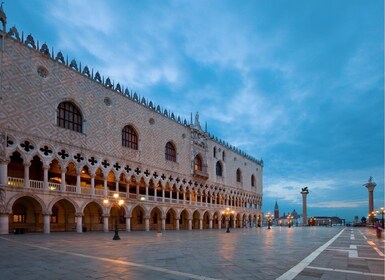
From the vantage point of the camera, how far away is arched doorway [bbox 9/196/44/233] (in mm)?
26978

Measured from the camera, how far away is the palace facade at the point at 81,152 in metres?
25.1

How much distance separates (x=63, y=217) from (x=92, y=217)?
3343 mm

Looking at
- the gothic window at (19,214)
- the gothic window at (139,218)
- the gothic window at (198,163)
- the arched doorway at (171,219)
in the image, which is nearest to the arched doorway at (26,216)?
the gothic window at (19,214)

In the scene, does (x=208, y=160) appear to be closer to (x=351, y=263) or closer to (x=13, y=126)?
(x=13, y=126)

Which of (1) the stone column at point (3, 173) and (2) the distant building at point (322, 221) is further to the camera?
(2) the distant building at point (322, 221)

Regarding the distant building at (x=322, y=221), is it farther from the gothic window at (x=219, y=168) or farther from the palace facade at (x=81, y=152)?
the palace facade at (x=81, y=152)

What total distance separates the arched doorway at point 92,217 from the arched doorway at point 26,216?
599cm

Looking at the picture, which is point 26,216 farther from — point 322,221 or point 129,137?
point 322,221

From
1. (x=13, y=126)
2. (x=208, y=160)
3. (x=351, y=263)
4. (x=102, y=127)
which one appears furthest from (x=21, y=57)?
(x=208, y=160)

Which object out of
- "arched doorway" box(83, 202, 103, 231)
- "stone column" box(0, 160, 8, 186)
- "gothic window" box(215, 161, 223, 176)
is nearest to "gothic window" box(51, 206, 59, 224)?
"arched doorway" box(83, 202, 103, 231)

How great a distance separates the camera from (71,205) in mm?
29609

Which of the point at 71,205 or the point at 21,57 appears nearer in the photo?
the point at 21,57

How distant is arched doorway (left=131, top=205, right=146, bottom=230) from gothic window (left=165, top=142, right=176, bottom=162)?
7652 millimetres

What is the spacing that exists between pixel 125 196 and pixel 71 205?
21.3 feet
